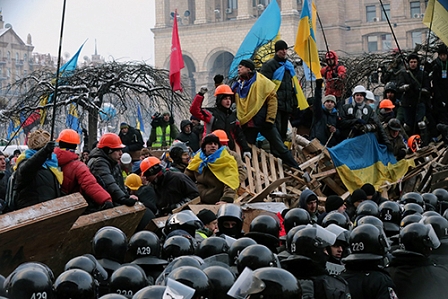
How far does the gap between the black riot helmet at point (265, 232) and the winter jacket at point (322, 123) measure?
662cm

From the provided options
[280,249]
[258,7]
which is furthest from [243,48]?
[258,7]

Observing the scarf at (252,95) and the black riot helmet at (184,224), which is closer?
the black riot helmet at (184,224)

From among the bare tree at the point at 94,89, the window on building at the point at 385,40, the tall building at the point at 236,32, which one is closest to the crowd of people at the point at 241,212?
the bare tree at the point at 94,89

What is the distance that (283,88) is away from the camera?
42.0 feet

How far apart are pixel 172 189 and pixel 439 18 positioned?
21.7 ft

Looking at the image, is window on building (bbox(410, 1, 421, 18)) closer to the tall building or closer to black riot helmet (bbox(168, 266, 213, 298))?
the tall building

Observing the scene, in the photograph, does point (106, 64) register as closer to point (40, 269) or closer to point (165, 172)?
point (165, 172)

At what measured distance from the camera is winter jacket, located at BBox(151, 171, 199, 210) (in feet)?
32.5

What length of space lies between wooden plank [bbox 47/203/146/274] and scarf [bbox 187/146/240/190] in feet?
6.71

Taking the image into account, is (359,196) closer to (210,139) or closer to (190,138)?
(210,139)

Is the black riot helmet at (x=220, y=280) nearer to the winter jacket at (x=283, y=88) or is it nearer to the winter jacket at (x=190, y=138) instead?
the winter jacket at (x=283, y=88)

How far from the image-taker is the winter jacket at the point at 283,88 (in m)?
12.8

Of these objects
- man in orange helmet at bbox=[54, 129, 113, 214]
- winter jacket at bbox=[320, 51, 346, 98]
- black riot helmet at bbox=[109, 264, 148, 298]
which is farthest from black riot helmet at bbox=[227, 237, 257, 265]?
winter jacket at bbox=[320, 51, 346, 98]

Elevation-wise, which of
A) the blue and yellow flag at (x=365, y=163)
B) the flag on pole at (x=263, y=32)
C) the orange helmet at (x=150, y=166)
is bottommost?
the blue and yellow flag at (x=365, y=163)
